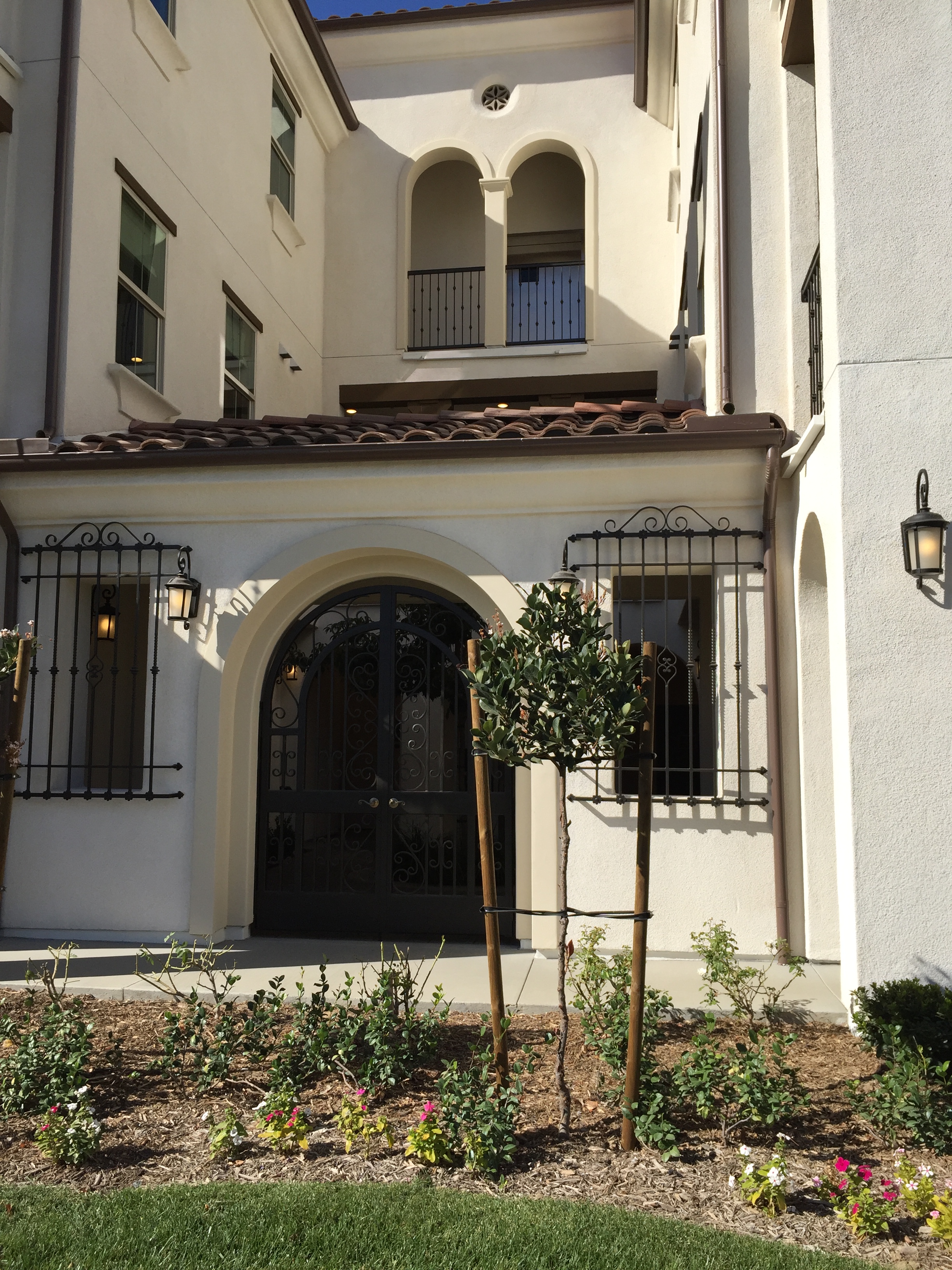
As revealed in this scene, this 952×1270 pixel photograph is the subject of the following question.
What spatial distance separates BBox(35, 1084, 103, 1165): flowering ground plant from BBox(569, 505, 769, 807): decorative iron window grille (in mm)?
4120

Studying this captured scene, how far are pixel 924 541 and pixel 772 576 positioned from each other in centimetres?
204

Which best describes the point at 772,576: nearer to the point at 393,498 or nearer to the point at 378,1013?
the point at 393,498

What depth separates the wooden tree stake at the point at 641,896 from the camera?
4.30 meters

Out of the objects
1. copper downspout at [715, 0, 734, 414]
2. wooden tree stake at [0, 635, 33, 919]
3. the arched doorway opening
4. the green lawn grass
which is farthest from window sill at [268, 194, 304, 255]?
the green lawn grass

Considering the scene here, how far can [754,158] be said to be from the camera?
7984mm

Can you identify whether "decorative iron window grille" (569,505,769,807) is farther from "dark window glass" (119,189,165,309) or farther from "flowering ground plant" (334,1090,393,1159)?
"dark window glass" (119,189,165,309)

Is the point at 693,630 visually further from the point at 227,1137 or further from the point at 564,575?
the point at 227,1137

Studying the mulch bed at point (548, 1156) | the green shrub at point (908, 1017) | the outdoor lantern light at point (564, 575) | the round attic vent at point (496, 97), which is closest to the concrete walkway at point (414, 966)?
the green shrub at point (908, 1017)

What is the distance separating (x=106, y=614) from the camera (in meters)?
8.88

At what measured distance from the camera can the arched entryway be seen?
8.12 metres

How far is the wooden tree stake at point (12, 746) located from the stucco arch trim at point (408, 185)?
10.1 meters

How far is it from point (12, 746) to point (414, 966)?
3296 millimetres

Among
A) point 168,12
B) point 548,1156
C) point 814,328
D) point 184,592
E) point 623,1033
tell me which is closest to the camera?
point 548,1156

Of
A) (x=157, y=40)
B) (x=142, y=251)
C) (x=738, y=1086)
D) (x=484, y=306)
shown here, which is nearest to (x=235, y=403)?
(x=142, y=251)
